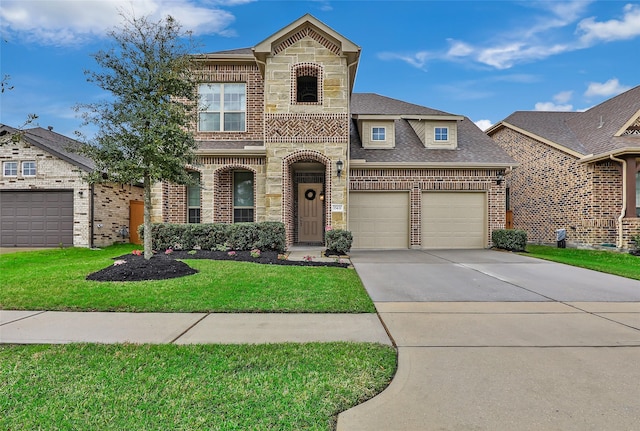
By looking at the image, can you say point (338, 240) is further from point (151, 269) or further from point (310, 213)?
point (151, 269)

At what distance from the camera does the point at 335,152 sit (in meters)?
10.9

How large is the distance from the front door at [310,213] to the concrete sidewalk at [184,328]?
903cm

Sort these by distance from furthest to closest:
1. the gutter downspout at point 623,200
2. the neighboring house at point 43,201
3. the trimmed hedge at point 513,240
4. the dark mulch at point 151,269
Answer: the neighboring house at point 43,201 → the gutter downspout at point 623,200 → the trimmed hedge at point 513,240 → the dark mulch at point 151,269

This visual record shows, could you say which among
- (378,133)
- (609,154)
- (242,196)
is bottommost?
(242,196)

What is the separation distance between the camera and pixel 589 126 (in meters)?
14.5

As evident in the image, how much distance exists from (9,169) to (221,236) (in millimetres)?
10172

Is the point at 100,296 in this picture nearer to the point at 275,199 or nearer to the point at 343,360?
the point at 343,360

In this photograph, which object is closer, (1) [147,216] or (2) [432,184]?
(1) [147,216]

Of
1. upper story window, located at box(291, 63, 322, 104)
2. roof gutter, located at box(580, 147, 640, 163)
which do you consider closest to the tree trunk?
upper story window, located at box(291, 63, 322, 104)

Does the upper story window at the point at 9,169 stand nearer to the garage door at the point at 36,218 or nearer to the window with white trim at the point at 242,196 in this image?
the garage door at the point at 36,218

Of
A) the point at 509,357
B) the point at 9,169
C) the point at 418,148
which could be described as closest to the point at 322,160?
the point at 418,148

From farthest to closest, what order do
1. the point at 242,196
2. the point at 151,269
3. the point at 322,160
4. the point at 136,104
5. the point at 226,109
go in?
the point at 226,109
the point at 242,196
the point at 322,160
the point at 136,104
the point at 151,269

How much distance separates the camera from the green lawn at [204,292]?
4438 millimetres

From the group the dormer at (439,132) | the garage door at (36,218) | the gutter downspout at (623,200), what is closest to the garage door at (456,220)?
the dormer at (439,132)
